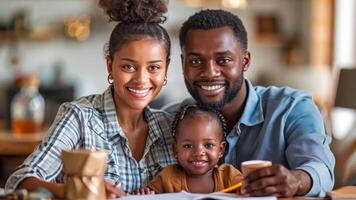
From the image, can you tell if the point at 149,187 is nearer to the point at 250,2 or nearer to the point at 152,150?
the point at 152,150

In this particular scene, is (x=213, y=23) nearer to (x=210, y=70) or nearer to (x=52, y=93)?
(x=210, y=70)

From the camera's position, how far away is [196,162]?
173cm

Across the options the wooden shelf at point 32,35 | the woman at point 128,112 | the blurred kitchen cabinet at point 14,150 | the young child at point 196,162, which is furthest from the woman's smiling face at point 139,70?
the wooden shelf at point 32,35

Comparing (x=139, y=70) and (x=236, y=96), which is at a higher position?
(x=139, y=70)

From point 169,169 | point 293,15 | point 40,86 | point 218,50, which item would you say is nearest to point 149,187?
point 169,169

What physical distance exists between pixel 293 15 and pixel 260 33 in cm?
42

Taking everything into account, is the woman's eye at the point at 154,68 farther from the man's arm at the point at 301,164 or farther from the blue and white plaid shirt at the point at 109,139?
the man's arm at the point at 301,164

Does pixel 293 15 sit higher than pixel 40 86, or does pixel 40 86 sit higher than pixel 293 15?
pixel 293 15

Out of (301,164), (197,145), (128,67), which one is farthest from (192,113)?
(301,164)

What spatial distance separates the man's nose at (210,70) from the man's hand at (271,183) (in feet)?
1.44

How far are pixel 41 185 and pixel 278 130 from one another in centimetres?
72

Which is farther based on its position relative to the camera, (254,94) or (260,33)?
(260,33)

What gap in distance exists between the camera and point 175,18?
24.5 feet

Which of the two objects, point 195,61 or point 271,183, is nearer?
point 271,183
